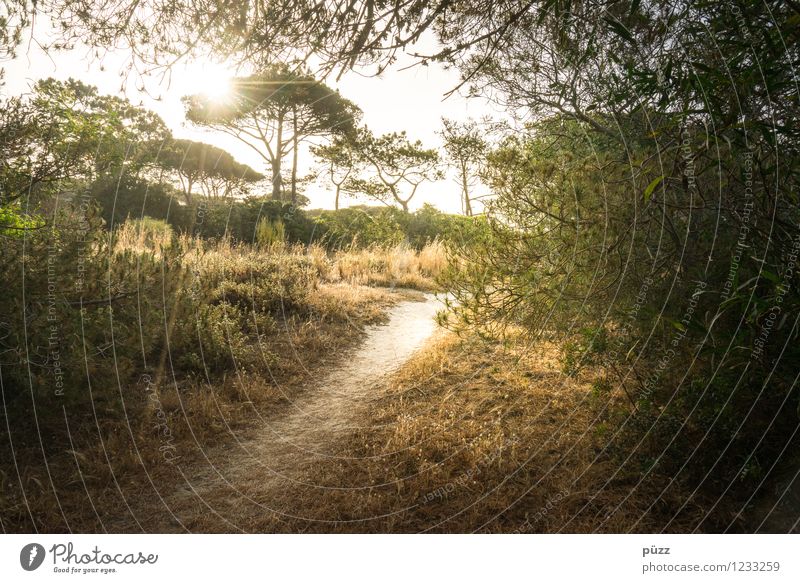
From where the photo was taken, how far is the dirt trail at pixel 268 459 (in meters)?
3.04

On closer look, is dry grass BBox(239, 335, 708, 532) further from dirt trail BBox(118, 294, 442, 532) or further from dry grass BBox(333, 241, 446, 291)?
dry grass BBox(333, 241, 446, 291)

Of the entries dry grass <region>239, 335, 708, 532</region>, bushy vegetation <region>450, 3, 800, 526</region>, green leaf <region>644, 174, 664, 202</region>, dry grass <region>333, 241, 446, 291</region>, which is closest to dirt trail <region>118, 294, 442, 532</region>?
dry grass <region>239, 335, 708, 532</region>

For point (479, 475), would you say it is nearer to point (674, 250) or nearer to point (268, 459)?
point (268, 459)

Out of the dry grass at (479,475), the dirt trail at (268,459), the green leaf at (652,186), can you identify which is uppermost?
the green leaf at (652,186)

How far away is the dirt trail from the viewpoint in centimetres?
304

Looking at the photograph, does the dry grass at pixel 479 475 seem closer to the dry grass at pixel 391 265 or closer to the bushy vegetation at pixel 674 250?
the bushy vegetation at pixel 674 250

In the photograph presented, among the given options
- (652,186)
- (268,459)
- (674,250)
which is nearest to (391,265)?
(268,459)

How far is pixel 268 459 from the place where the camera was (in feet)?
12.8

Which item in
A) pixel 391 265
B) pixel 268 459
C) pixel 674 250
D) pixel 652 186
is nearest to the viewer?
pixel 652 186

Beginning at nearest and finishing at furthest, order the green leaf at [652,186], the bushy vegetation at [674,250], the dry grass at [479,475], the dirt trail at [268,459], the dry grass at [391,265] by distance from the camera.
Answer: the green leaf at [652,186] < the bushy vegetation at [674,250] < the dry grass at [479,475] < the dirt trail at [268,459] < the dry grass at [391,265]

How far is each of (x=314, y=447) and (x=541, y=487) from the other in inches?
81.6

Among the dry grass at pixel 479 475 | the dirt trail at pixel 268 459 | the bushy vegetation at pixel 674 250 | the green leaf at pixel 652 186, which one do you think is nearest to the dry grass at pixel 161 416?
the dirt trail at pixel 268 459

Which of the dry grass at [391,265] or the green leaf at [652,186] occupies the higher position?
the green leaf at [652,186]
